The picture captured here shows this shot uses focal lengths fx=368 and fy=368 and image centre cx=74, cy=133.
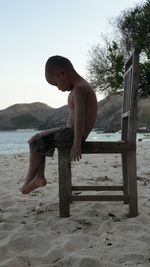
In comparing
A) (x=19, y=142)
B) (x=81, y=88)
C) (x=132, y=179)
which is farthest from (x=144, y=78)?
(x=19, y=142)

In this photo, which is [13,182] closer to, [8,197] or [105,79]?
[8,197]

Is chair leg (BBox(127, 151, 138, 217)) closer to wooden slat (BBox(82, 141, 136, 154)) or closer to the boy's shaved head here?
wooden slat (BBox(82, 141, 136, 154))

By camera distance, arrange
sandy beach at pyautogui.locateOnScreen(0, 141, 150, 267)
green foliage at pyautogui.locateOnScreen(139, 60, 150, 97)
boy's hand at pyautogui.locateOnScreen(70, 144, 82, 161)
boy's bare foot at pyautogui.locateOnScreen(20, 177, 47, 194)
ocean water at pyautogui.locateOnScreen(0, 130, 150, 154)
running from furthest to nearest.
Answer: ocean water at pyautogui.locateOnScreen(0, 130, 150, 154) → green foliage at pyautogui.locateOnScreen(139, 60, 150, 97) → boy's bare foot at pyautogui.locateOnScreen(20, 177, 47, 194) → boy's hand at pyautogui.locateOnScreen(70, 144, 82, 161) → sandy beach at pyautogui.locateOnScreen(0, 141, 150, 267)

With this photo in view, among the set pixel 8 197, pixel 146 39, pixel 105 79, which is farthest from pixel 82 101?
pixel 105 79

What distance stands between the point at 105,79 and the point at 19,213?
50.9 feet

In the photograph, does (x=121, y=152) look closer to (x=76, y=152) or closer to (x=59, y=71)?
(x=76, y=152)

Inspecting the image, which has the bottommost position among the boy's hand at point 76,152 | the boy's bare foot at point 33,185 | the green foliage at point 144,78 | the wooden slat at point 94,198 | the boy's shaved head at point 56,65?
the wooden slat at point 94,198

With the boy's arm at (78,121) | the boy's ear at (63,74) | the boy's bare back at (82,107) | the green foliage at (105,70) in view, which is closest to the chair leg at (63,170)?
the boy's arm at (78,121)

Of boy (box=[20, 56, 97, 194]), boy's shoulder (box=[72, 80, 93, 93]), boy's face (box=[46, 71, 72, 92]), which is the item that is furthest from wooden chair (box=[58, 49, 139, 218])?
boy's face (box=[46, 71, 72, 92])

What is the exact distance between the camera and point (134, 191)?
3711mm

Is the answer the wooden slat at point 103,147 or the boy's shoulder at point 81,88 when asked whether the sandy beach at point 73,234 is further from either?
the boy's shoulder at point 81,88

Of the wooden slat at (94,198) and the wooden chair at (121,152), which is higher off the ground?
the wooden chair at (121,152)

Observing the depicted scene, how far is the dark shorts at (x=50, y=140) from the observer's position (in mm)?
3521

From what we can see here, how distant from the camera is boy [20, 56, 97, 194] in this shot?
137 inches
